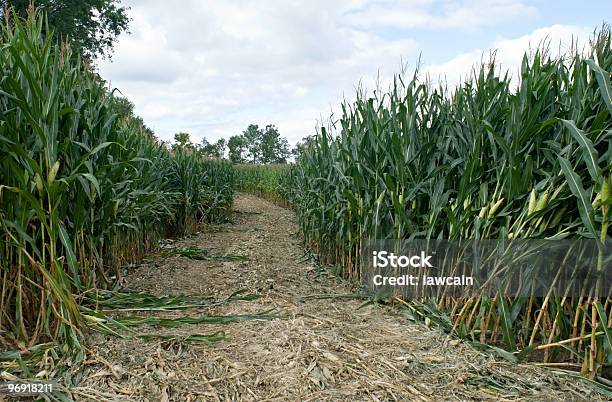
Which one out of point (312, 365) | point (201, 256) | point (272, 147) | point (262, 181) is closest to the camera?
point (312, 365)

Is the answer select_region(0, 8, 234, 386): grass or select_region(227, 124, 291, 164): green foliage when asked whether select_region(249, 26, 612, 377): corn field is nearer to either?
select_region(0, 8, 234, 386): grass

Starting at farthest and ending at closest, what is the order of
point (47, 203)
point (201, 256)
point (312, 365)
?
point (201, 256) < point (47, 203) < point (312, 365)

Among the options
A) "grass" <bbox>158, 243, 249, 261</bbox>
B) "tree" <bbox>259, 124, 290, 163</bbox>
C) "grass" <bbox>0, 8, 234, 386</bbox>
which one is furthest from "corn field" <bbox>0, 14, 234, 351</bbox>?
"tree" <bbox>259, 124, 290, 163</bbox>

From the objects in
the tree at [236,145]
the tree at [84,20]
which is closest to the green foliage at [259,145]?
the tree at [236,145]

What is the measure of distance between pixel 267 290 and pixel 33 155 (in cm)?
199

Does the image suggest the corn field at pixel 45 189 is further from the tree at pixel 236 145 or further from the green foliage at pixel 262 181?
the tree at pixel 236 145

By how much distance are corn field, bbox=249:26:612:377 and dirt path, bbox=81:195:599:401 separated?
21cm

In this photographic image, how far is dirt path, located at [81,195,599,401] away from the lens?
197 cm

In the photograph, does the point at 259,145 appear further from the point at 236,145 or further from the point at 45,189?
the point at 45,189

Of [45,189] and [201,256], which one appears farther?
[201,256]

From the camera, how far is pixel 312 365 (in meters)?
2.16

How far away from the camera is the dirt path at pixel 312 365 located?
1966 millimetres

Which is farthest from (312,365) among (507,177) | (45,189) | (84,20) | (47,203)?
(84,20)

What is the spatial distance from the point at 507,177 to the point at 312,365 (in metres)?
1.53
